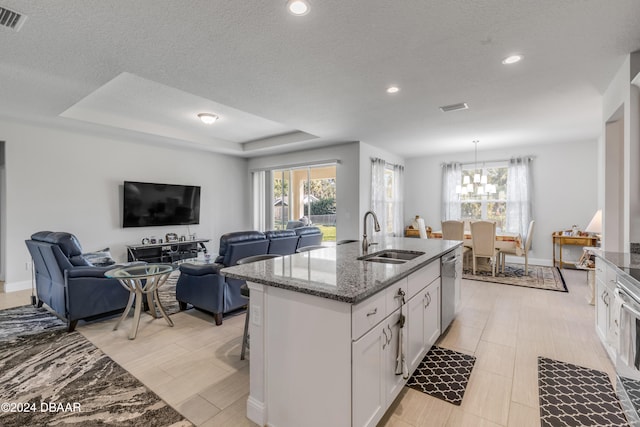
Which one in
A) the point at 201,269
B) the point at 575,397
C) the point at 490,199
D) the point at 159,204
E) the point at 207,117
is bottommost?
the point at 575,397

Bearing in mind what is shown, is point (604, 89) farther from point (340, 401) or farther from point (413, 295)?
point (340, 401)

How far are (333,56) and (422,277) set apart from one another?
201 centimetres

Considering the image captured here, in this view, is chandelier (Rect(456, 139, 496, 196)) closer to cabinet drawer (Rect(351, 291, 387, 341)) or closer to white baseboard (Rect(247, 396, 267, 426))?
cabinet drawer (Rect(351, 291, 387, 341))

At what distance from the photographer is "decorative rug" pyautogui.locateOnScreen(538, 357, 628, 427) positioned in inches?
72.4

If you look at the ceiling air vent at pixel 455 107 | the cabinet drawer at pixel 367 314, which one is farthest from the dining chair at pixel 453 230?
the cabinet drawer at pixel 367 314

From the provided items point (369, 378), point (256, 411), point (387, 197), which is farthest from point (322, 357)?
point (387, 197)

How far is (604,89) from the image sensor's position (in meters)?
3.31

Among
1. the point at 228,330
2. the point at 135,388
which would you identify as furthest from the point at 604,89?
the point at 135,388

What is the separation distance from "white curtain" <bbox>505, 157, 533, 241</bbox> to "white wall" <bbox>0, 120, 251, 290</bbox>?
706 cm

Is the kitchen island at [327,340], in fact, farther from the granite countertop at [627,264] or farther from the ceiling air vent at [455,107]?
the ceiling air vent at [455,107]

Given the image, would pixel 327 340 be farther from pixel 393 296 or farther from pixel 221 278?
pixel 221 278

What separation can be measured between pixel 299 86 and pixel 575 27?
2363mm

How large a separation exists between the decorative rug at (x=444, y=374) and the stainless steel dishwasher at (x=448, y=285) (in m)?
0.31

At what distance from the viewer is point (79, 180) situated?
532 centimetres
